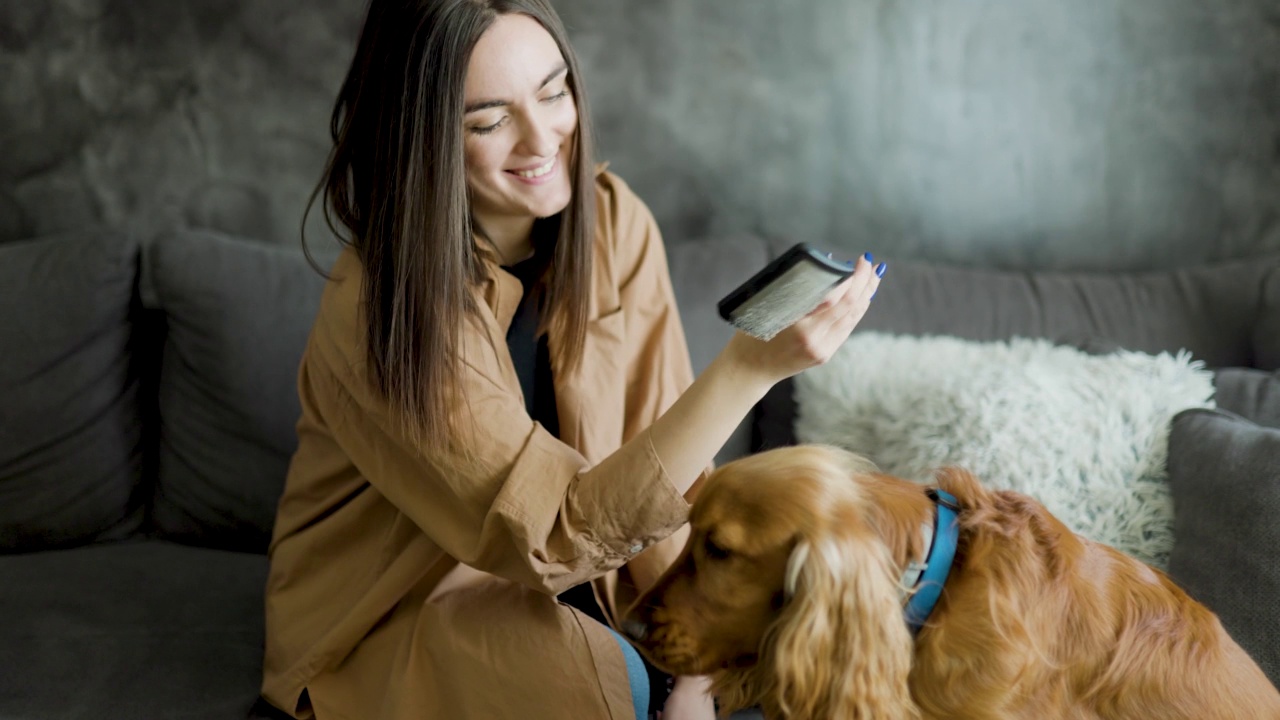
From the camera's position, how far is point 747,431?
2223mm

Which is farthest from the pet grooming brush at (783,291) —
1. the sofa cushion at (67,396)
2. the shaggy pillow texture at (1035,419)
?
the sofa cushion at (67,396)

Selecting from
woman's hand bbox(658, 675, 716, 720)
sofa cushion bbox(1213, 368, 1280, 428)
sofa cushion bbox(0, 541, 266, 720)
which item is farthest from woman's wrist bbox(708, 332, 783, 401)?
sofa cushion bbox(1213, 368, 1280, 428)

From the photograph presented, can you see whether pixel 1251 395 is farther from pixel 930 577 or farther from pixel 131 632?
pixel 131 632

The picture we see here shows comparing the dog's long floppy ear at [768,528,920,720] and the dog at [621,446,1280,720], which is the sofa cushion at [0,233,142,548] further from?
the dog's long floppy ear at [768,528,920,720]

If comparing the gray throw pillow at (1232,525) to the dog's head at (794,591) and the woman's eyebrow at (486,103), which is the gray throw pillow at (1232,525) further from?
the woman's eyebrow at (486,103)

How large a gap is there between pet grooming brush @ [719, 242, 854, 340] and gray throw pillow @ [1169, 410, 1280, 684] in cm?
81

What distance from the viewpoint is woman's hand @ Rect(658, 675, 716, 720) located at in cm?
161

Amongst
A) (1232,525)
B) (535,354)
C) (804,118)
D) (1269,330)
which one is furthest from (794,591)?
(804,118)

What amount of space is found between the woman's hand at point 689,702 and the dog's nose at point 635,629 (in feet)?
0.72

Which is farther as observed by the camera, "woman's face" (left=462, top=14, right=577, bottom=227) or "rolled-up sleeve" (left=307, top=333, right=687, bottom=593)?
"woman's face" (left=462, top=14, right=577, bottom=227)

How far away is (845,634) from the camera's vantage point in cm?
123

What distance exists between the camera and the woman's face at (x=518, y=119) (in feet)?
4.80

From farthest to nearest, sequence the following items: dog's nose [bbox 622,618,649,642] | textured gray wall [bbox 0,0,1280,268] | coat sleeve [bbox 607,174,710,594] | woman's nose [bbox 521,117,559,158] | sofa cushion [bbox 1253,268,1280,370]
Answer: textured gray wall [bbox 0,0,1280,268]
sofa cushion [bbox 1253,268,1280,370]
coat sleeve [bbox 607,174,710,594]
woman's nose [bbox 521,117,559,158]
dog's nose [bbox 622,618,649,642]

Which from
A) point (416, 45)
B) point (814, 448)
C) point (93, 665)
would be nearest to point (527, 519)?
point (814, 448)
